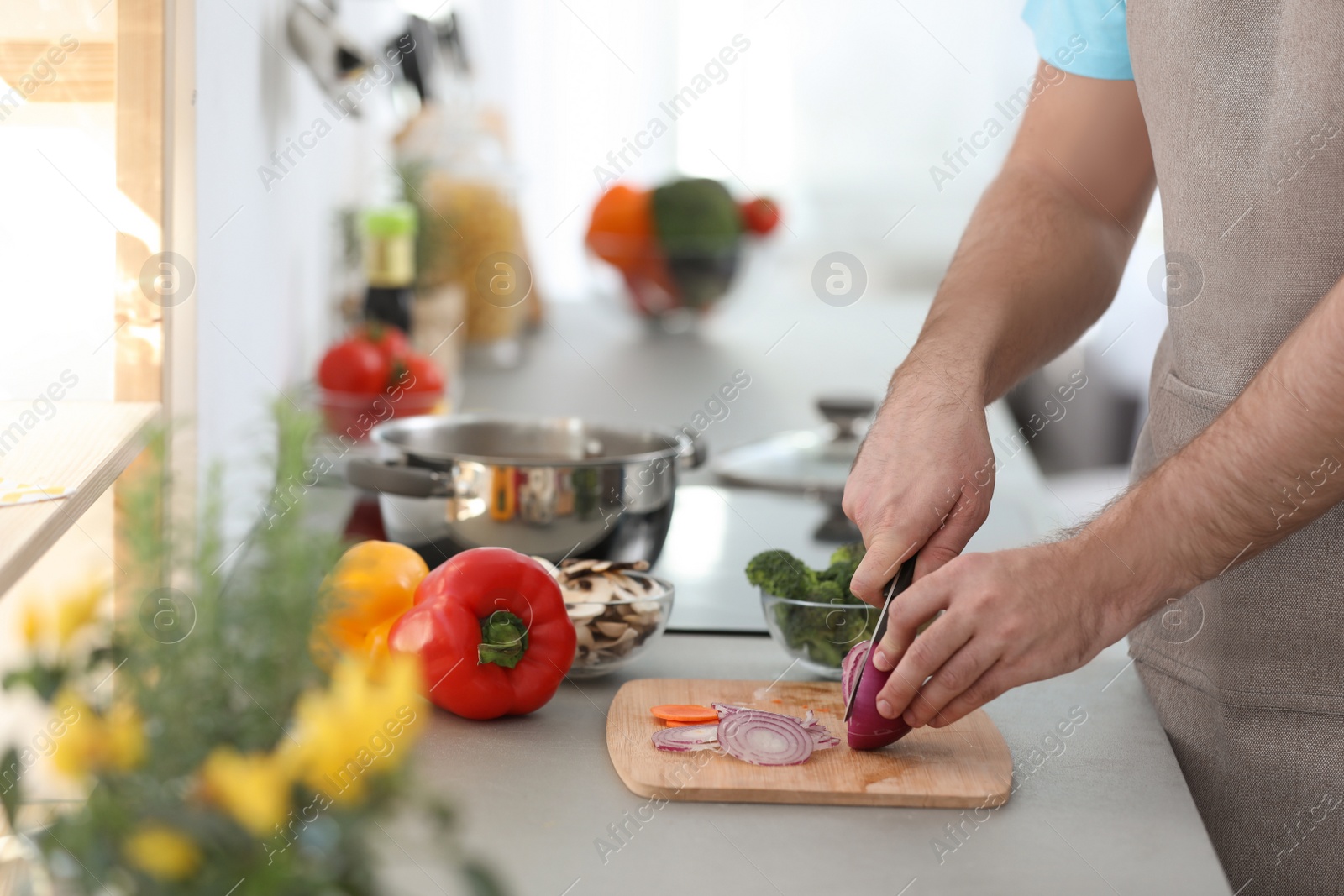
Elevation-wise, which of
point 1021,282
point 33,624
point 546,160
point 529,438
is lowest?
point 529,438

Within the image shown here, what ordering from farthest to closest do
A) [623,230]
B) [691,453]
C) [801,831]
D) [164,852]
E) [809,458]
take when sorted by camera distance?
1. [623,230]
2. [809,458]
3. [691,453]
4. [801,831]
5. [164,852]

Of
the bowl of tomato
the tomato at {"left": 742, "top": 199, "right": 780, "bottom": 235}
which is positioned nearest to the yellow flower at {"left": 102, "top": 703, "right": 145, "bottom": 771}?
the bowl of tomato

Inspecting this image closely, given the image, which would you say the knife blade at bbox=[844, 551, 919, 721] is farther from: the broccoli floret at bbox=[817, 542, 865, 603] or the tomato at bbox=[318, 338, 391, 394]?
the tomato at bbox=[318, 338, 391, 394]

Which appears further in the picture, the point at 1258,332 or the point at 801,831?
the point at 1258,332

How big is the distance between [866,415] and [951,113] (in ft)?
7.86

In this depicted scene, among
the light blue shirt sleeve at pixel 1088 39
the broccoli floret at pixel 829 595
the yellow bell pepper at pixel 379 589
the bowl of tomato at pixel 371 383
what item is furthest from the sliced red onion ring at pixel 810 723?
the bowl of tomato at pixel 371 383

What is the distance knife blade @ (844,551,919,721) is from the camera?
0.82 metres

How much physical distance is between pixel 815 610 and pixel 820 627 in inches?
0.6

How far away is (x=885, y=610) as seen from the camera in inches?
32.3

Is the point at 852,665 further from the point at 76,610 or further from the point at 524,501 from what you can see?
the point at 76,610

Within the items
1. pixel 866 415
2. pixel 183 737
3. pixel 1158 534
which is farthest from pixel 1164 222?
pixel 183 737

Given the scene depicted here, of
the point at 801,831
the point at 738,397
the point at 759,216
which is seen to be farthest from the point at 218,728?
the point at 759,216

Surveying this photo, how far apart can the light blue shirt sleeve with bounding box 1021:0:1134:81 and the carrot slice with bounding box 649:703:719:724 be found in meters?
0.66

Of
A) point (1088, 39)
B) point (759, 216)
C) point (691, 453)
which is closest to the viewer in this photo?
point (1088, 39)
